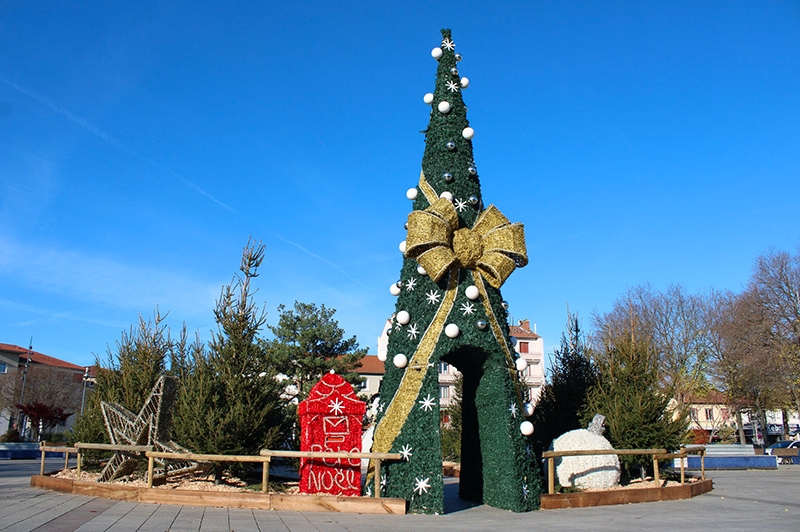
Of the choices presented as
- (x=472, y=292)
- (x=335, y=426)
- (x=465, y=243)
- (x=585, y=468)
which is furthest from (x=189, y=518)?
(x=585, y=468)

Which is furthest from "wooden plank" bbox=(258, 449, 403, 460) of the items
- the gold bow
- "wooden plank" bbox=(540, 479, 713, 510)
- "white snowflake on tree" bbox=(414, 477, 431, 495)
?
the gold bow

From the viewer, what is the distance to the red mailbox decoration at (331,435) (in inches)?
399

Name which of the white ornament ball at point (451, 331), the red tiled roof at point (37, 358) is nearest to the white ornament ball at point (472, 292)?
the white ornament ball at point (451, 331)

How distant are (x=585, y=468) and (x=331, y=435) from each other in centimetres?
512

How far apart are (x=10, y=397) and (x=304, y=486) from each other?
5044 centimetres

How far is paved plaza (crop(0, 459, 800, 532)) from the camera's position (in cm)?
753

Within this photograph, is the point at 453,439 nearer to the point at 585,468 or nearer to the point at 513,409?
the point at 585,468

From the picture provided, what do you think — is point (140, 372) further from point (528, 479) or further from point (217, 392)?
point (528, 479)

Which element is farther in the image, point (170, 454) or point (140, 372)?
point (140, 372)

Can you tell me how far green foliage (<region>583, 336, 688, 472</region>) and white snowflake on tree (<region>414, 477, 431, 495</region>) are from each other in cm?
593

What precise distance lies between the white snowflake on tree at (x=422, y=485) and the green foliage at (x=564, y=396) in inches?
210

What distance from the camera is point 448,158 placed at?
1119 cm

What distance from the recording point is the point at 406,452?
31.8 feet

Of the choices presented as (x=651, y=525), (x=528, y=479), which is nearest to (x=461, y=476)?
(x=528, y=479)
